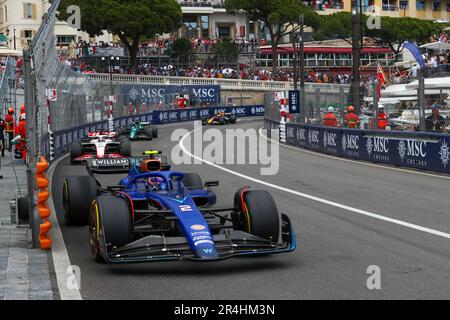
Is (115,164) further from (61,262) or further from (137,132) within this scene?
(137,132)

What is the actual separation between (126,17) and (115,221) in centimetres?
7183

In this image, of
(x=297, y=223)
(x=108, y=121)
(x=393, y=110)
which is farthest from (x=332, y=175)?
(x=108, y=121)

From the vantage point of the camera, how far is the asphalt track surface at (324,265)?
7.89 metres

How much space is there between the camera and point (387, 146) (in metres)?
22.9

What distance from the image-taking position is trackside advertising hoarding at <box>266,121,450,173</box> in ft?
65.8

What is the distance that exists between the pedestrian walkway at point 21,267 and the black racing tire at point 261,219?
7.11 ft

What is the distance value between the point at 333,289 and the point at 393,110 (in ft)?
51.7

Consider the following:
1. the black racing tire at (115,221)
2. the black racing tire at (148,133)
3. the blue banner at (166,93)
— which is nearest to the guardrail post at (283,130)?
the black racing tire at (148,133)

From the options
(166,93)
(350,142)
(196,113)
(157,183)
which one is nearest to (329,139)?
(350,142)

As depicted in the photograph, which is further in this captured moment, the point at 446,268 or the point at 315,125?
the point at 315,125

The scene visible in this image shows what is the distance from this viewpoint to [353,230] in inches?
452

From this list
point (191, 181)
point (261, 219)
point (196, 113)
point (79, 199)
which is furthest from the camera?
point (196, 113)

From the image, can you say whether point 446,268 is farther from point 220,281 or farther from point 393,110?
point 393,110

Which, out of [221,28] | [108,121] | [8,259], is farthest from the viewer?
[221,28]
